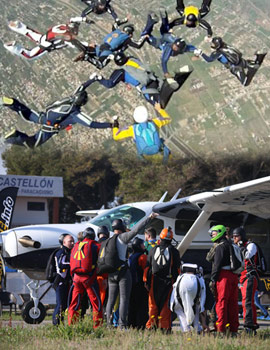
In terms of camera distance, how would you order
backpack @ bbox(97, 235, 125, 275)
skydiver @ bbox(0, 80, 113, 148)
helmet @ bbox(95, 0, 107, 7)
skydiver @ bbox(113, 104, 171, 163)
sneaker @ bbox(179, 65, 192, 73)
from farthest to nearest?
sneaker @ bbox(179, 65, 192, 73)
helmet @ bbox(95, 0, 107, 7)
skydiver @ bbox(113, 104, 171, 163)
skydiver @ bbox(0, 80, 113, 148)
backpack @ bbox(97, 235, 125, 275)

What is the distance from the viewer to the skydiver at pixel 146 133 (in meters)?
29.1

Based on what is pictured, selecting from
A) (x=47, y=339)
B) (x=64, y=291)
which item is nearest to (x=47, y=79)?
(x=64, y=291)

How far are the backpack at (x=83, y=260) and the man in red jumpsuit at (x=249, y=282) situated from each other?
2.28m

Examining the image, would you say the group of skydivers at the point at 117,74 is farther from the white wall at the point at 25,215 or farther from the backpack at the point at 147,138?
the white wall at the point at 25,215

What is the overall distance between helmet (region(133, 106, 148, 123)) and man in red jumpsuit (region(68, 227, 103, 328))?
67.4 ft

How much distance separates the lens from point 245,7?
37.6 metres

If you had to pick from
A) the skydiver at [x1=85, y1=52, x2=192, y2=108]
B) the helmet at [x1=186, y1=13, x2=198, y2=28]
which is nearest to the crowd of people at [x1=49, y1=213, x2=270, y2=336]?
the skydiver at [x1=85, y1=52, x2=192, y2=108]

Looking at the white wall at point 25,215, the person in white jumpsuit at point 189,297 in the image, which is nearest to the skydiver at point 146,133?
the white wall at point 25,215

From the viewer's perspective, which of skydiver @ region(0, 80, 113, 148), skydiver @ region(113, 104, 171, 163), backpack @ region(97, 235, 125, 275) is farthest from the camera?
skydiver @ region(113, 104, 171, 163)

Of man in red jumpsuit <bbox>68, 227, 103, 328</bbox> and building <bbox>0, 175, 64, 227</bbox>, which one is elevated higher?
building <bbox>0, 175, 64, 227</bbox>

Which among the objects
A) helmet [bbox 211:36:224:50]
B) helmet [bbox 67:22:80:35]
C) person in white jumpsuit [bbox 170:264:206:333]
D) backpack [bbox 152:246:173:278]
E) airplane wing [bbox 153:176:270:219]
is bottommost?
person in white jumpsuit [bbox 170:264:206:333]

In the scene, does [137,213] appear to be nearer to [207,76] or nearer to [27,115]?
[27,115]

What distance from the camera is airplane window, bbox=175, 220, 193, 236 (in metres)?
14.7

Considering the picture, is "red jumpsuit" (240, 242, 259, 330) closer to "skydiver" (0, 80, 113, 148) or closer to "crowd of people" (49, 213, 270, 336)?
"crowd of people" (49, 213, 270, 336)
